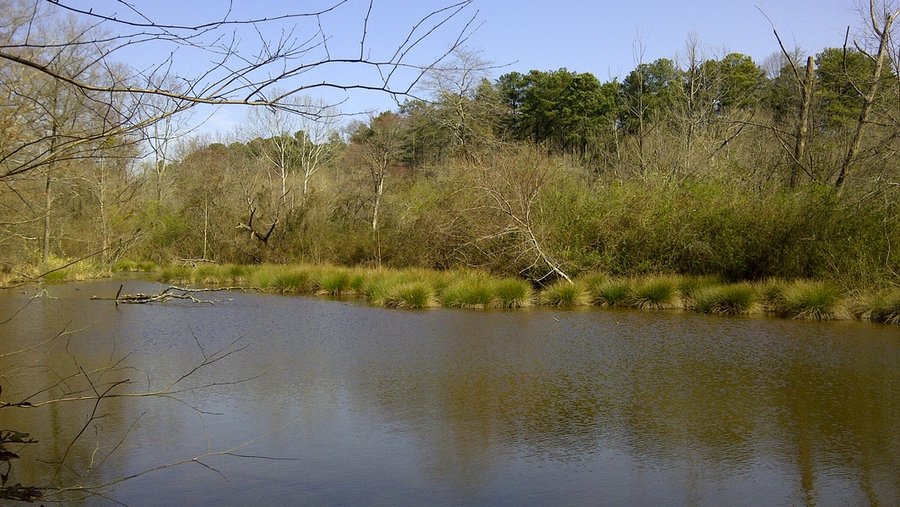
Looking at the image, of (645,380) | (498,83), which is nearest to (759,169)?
(645,380)

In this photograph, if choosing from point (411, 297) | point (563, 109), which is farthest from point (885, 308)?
point (563, 109)

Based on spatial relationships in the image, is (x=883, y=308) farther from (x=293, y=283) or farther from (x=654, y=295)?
(x=293, y=283)

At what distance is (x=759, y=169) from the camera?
60.6 ft

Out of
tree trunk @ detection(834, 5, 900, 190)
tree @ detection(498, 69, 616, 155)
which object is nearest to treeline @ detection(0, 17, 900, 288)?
tree trunk @ detection(834, 5, 900, 190)

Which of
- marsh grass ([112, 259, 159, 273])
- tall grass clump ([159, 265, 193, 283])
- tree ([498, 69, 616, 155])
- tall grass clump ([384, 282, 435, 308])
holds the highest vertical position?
tree ([498, 69, 616, 155])

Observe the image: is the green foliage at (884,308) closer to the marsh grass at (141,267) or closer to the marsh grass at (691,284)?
the marsh grass at (691,284)

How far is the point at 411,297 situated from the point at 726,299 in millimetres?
5595

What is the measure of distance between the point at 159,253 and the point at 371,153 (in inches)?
316

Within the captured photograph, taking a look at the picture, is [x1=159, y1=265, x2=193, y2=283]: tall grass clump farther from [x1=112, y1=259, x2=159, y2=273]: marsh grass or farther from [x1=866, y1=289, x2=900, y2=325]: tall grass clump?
[x1=866, y1=289, x2=900, y2=325]: tall grass clump

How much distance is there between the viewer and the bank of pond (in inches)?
472

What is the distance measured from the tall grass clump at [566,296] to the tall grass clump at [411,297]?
2191 mm

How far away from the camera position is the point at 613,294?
1409 cm

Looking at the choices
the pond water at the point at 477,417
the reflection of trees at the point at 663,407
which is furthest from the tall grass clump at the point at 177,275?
the reflection of trees at the point at 663,407

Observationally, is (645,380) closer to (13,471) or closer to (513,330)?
(513,330)
